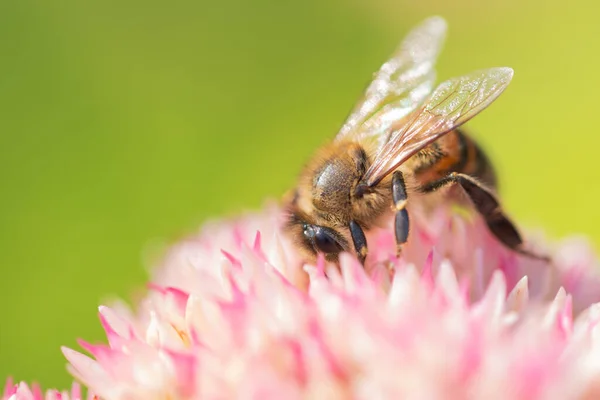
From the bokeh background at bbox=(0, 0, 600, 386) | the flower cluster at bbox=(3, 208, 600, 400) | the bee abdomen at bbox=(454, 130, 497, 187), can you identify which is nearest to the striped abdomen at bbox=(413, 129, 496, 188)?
the bee abdomen at bbox=(454, 130, 497, 187)

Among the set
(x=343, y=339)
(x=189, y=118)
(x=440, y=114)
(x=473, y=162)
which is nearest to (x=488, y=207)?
(x=473, y=162)

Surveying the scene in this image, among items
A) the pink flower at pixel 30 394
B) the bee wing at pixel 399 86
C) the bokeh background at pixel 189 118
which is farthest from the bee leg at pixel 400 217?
the bokeh background at pixel 189 118

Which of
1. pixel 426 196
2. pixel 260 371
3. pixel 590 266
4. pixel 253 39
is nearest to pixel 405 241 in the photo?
pixel 426 196

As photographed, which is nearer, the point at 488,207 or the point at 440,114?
the point at 440,114

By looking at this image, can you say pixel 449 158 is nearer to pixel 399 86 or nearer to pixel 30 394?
pixel 399 86

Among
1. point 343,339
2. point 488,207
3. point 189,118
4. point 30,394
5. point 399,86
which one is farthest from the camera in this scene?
point 189,118

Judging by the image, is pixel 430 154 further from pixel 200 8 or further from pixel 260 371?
pixel 200 8
